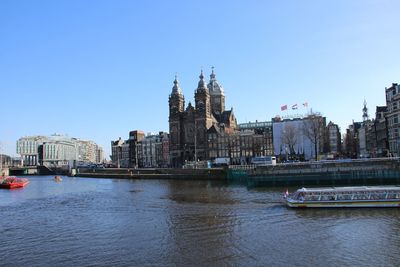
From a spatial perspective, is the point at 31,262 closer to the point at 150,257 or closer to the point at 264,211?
the point at 150,257

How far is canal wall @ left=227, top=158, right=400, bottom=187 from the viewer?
73.6m

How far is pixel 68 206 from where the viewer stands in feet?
190

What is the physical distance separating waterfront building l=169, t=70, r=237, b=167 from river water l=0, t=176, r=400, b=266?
4439 inches

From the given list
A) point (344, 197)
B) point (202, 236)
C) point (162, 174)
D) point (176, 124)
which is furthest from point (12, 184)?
point (176, 124)

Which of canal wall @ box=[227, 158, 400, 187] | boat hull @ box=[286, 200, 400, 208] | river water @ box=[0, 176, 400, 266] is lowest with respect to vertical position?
river water @ box=[0, 176, 400, 266]

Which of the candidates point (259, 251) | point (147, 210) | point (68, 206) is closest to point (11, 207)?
point (68, 206)

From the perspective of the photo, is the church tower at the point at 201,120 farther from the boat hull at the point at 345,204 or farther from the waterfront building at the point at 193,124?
the boat hull at the point at 345,204

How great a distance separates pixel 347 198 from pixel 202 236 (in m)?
20.9

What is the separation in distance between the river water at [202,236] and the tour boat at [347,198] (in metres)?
1.40

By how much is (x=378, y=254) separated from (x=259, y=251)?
798cm

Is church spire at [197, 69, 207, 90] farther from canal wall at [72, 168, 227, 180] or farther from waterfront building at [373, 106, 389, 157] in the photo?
waterfront building at [373, 106, 389, 157]


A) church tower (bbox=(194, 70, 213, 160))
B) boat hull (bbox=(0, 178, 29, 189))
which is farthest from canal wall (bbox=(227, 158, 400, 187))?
church tower (bbox=(194, 70, 213, 160))

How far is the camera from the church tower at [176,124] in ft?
568

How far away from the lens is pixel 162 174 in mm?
130125
